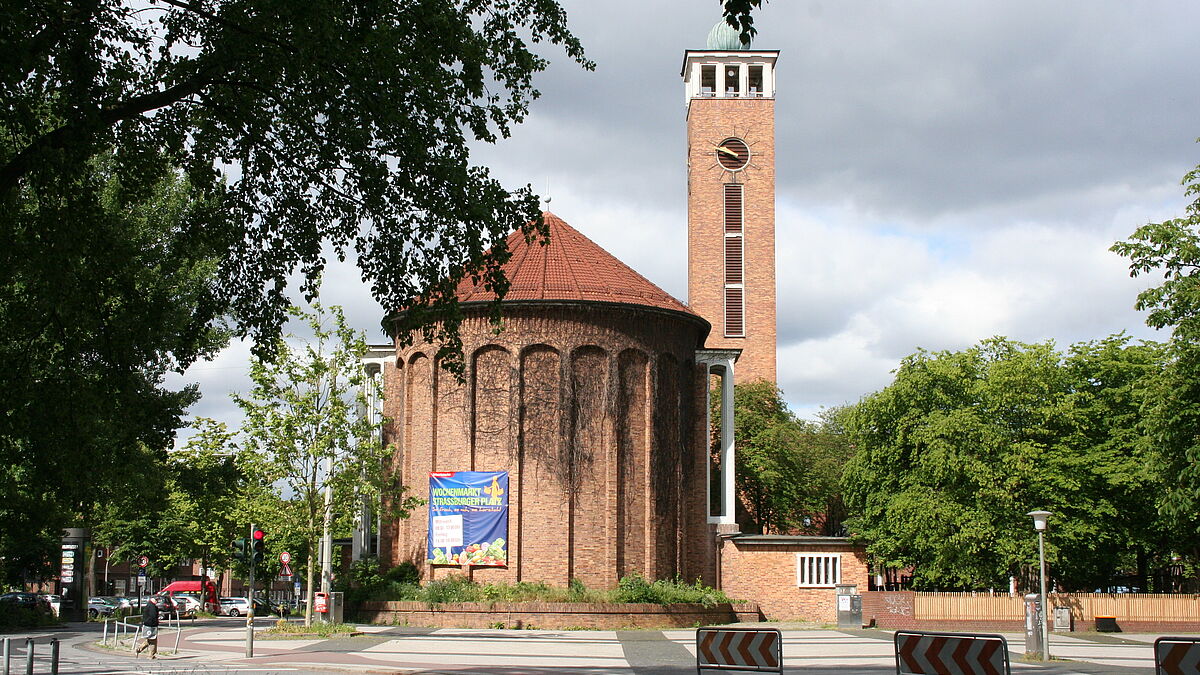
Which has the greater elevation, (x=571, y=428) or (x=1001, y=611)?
(x=571, y=428)

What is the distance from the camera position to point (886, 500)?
1604 inches

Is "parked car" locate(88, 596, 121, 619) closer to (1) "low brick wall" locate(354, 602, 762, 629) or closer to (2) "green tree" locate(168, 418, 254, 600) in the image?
(2) "green tree" locate(168, 418, 254, 600)

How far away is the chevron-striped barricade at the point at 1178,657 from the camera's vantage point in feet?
37.0

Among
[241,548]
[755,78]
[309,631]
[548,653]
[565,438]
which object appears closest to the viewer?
[548,653]

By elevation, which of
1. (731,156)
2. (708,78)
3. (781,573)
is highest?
(708,78)

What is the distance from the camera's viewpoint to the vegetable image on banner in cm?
3644

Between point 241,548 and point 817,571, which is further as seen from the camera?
point 817,571

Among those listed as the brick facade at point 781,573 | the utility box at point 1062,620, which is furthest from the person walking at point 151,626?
the utility box at point 1062,620

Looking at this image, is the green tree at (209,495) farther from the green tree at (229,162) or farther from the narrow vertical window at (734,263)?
the narrow vertical window at (734,263)

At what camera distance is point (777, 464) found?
54.0 m

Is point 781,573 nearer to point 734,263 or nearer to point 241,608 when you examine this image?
point 734,263

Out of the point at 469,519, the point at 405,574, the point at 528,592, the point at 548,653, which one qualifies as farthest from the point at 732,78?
the point at 548,653

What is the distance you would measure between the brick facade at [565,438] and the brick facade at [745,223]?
70.5 ft

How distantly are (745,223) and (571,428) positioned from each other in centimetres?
2740
